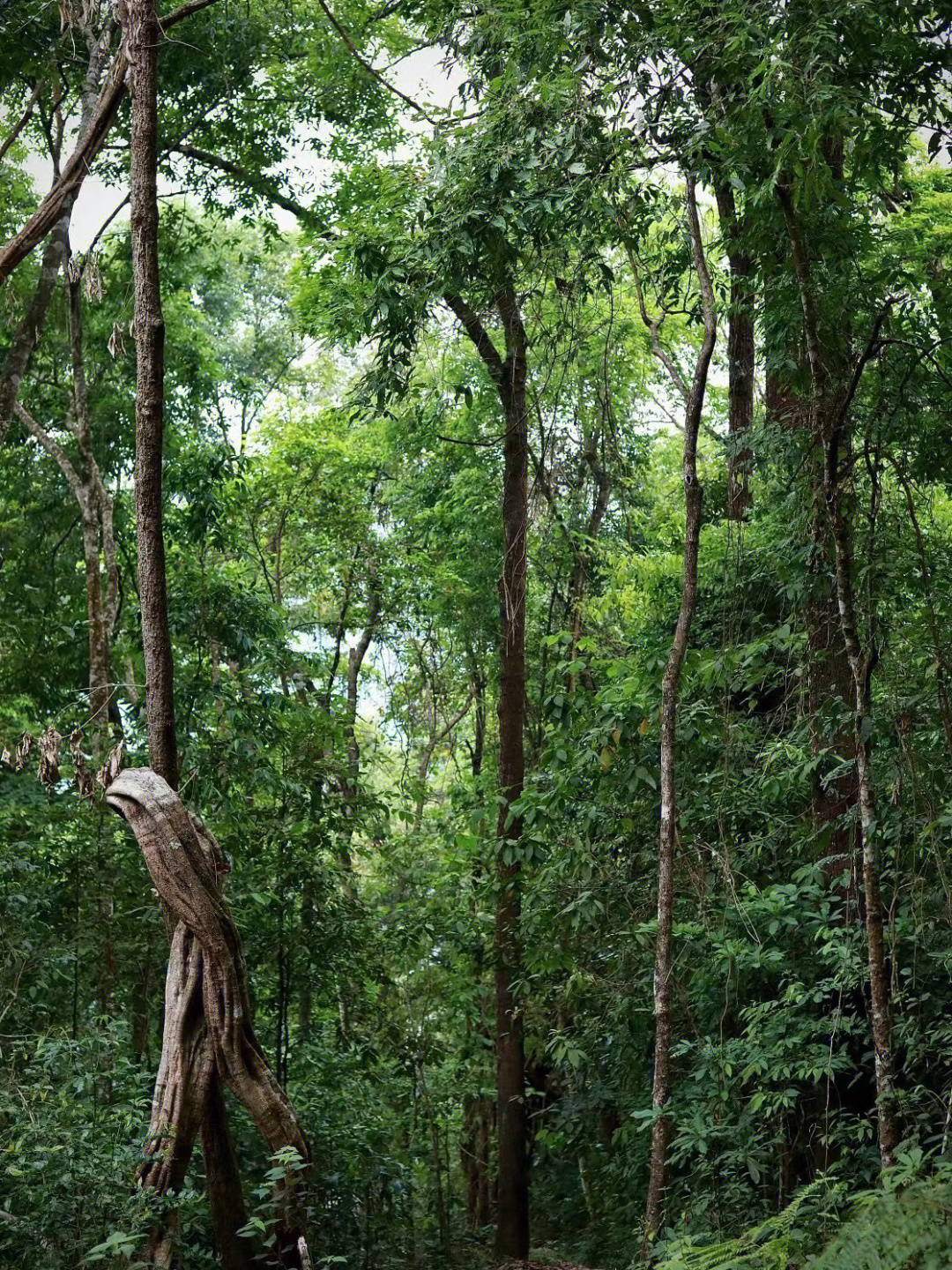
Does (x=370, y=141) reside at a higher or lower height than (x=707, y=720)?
higher

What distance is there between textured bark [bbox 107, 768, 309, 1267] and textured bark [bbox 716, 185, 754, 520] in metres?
4.06

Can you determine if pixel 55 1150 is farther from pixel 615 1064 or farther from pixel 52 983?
pixel 615 1064

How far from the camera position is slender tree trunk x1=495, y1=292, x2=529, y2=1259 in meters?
10.2

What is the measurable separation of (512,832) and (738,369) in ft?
14.0

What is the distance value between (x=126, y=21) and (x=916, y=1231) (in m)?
6.25

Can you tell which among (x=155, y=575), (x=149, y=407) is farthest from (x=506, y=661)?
(x=149, y=407)

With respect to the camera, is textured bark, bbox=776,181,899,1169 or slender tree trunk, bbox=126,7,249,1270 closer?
textured bark, bbox=776,181,899,1169

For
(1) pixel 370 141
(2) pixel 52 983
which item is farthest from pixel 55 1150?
(1) pixel 370 141

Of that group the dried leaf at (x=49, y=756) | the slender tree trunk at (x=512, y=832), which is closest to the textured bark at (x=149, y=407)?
the dried leaf at (x=49, y=756)

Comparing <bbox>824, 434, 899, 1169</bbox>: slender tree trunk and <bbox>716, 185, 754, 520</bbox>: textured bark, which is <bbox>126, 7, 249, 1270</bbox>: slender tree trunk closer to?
<bbox>824, 434, 899, 1169</bbox>: slender tree trunk

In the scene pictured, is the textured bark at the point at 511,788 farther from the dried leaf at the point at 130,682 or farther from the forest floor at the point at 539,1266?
the dried leaf at the point at 130,682

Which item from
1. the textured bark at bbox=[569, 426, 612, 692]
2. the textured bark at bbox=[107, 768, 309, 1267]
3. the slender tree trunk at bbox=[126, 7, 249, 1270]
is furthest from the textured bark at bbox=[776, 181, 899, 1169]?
the textured bark at bbox=[569, 426, 612, 692]

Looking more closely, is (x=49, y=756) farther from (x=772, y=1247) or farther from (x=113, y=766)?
(x=772, y=1247)

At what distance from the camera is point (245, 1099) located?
582cm
